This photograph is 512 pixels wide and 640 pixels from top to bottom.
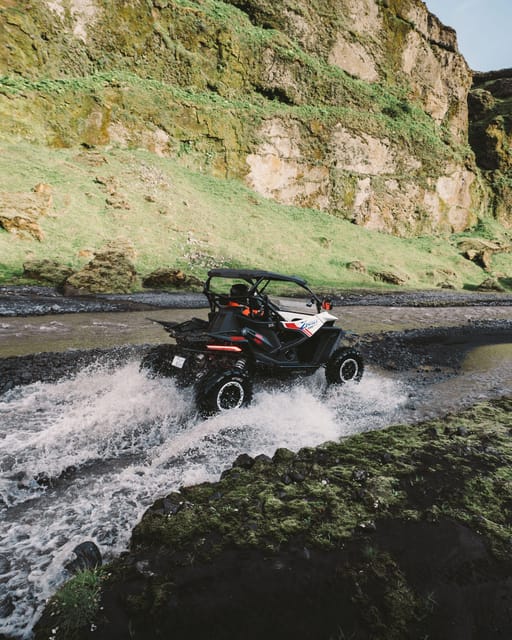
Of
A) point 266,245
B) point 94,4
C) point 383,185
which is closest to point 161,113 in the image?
point 94,4

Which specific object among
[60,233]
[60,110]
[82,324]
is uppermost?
[60,110]

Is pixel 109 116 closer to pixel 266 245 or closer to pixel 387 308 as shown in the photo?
pixel 266 245

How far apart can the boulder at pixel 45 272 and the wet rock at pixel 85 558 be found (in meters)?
18.0

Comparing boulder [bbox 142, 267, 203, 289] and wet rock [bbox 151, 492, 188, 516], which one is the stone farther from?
wet rock [bbox 151, 492, 188, 516]

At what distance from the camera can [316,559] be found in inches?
111

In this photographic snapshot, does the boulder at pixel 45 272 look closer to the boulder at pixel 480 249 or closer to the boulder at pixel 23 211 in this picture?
the boulder at pixel 23 211

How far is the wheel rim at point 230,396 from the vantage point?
5.36 meters

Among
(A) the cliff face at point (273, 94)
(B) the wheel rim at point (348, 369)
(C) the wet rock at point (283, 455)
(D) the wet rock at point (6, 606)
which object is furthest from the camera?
(A) the cliff face at point (273, 94)

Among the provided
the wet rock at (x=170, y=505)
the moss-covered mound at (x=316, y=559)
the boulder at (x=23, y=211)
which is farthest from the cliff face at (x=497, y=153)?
the wet rock at (x=170, y=505)

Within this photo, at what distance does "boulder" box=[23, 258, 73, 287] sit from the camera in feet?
60.3

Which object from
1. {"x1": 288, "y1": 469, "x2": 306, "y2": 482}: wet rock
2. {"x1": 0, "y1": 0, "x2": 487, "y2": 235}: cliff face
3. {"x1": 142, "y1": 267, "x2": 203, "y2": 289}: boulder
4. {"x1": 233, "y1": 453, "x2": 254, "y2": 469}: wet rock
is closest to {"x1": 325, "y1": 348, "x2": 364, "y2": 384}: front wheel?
{"x1": 233, "y1": 453, "x2": 254, "y2": 469}: wet rock

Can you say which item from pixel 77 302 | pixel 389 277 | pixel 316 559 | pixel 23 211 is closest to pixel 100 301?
pixel 77 302

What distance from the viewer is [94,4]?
102 feet

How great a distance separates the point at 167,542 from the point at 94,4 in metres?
42.0
